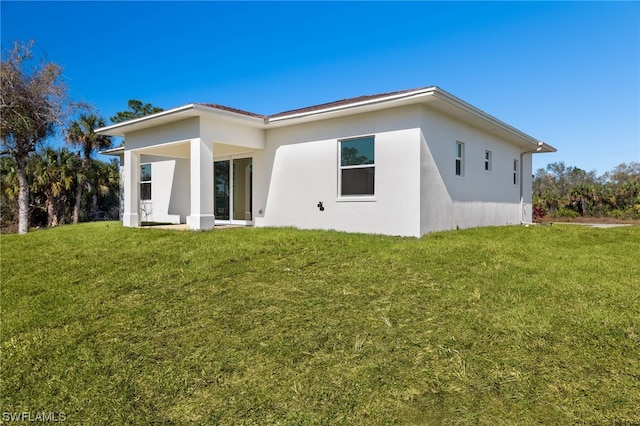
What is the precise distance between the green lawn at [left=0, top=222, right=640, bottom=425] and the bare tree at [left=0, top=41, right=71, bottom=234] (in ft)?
34.8

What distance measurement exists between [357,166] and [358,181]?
40 centimetres

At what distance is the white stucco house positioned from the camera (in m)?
8.79

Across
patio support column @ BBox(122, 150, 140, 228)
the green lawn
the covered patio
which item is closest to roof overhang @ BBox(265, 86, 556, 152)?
the covered patio

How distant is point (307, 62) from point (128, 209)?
9.15 metres

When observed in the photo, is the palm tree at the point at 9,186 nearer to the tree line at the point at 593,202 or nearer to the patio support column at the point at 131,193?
the patio support column at the point at 131,193

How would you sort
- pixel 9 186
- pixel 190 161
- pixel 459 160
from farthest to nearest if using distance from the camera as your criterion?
pixel 9 186, pixel 190 161, pixel 459 160

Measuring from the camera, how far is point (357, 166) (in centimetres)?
957

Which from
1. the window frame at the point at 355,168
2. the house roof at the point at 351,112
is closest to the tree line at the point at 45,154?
the house roof at the point at 351,112

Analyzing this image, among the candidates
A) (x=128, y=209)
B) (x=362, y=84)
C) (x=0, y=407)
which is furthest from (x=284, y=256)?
(x=362, y=84)

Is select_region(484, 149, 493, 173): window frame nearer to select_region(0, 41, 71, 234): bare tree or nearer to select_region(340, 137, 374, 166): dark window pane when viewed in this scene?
select_region(340, 137, 374, 166): dark window pane

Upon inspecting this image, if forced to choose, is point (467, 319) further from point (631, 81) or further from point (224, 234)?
point (631, 81)

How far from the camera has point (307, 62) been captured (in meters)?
15.4

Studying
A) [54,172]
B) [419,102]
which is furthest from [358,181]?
[54,172]

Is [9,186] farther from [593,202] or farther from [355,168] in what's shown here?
[593,202]
